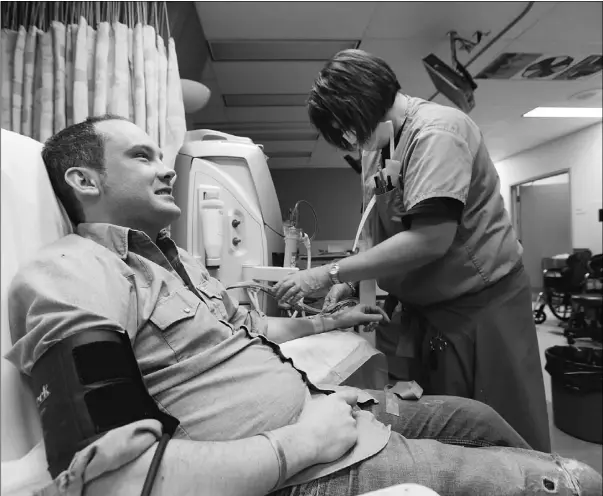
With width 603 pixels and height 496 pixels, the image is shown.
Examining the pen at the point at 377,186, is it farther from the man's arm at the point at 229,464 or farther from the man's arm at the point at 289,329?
the man's arm at the point at 229,464

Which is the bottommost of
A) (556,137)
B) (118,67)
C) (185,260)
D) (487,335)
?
(487,335)

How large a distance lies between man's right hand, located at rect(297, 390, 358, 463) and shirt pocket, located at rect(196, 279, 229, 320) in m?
0.31

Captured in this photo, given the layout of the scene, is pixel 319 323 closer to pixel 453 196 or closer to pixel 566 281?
pixel 453 196

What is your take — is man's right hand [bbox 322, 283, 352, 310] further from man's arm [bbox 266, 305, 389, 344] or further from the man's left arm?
the man's left arm

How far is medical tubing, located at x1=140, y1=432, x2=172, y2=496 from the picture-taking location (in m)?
0.48

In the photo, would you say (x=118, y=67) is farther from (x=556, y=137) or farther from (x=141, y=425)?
(x=556, y=137)

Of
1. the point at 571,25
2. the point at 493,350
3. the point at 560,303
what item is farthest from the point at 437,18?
the point at 560,303

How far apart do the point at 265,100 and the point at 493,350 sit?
3203 mm

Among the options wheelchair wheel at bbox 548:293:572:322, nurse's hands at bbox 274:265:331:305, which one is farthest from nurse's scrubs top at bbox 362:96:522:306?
wheelchair wheel at bbox 548:293:572:322

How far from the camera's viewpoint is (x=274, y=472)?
54cm

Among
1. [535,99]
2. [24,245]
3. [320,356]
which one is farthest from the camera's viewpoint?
[535,99]

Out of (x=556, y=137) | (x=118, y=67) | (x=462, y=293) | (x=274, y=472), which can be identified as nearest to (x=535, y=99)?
(x=556, y=137)

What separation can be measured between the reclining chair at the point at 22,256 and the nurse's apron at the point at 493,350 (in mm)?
764

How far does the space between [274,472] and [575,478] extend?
0.53 meters
